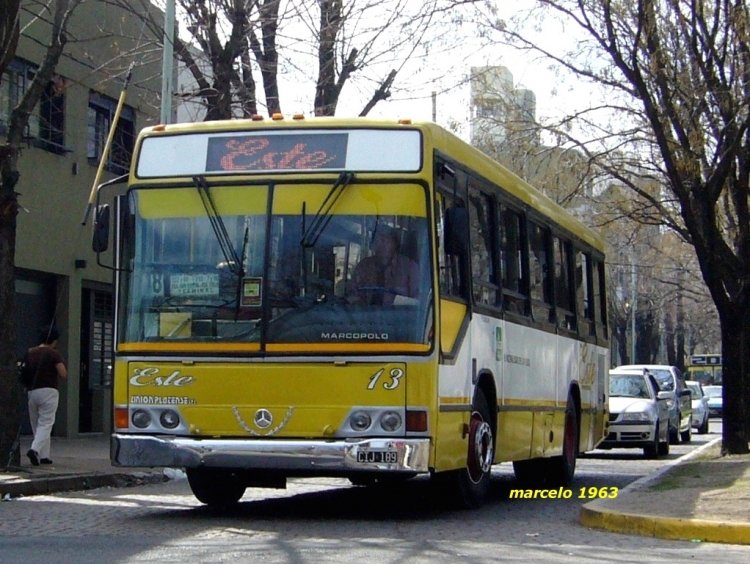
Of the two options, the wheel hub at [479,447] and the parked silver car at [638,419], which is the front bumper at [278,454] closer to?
the wheel hub at [479,447]

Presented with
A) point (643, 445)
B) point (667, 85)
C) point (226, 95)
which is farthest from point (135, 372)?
point (643, 445)

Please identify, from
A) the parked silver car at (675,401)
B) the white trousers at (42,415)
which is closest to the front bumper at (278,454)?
the white trousers at (42,415)

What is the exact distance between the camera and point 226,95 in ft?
64.7

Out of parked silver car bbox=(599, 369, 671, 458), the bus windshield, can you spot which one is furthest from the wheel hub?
parked silver car bbox=(599, 369, 671, 458)

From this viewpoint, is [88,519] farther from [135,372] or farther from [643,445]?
[643,445]

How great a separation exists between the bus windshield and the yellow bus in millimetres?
11

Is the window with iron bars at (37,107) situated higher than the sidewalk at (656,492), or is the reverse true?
the window with iron bars at (37,107)

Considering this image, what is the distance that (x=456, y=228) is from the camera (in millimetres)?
10828

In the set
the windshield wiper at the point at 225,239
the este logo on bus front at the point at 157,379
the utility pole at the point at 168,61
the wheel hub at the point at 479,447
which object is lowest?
the wheel hub at the point at 479,447

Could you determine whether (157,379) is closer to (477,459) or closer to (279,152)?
(279,152)

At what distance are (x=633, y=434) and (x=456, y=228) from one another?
1470 centimetres

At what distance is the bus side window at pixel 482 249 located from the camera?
39.2 ft

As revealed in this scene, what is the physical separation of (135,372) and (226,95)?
30.9 feet

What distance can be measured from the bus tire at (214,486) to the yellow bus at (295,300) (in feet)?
4.56
